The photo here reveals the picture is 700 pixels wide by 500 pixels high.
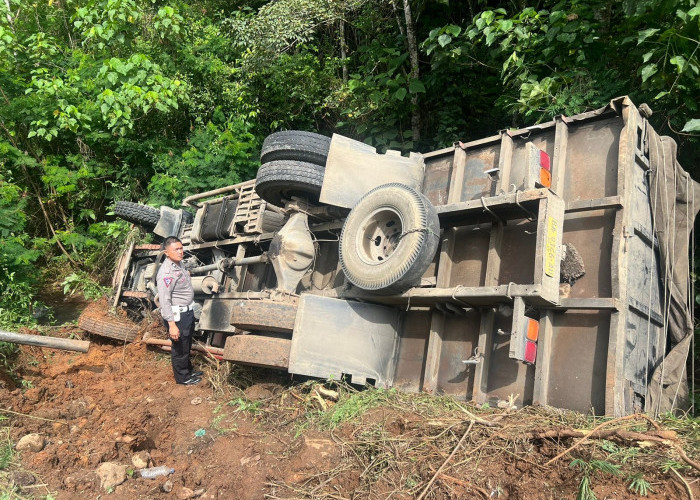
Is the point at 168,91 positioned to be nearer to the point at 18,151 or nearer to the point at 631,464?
the point at 18,151

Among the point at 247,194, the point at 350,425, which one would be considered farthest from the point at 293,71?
the point at 350,425

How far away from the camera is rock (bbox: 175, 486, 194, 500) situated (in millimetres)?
3050

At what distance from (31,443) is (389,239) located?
9.33 feet

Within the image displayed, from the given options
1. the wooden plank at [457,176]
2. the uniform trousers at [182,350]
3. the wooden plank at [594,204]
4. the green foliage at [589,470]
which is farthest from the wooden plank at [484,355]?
the uniform trousers at [182,350]

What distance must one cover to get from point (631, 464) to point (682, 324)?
2.16 m

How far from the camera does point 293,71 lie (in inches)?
380

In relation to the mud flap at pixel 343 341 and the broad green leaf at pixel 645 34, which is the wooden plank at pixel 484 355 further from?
the broad green leaf at pixel 645 34

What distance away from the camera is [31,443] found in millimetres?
3506

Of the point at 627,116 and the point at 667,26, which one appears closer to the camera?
the point at 627,116

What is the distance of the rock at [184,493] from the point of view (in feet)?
10.0

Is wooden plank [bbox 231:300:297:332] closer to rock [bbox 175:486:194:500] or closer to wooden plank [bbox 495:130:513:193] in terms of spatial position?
rock [bbox 175:486:194:500]

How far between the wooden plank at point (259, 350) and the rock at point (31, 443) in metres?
1.38

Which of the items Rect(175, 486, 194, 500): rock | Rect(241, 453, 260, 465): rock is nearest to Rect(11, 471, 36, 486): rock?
Rect(175, 486, 194, 500): rock

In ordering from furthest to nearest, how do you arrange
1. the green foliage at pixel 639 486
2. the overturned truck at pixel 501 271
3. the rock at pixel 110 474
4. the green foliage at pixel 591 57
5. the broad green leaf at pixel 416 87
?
the broad green leaf at pixel 416 87, the green foliage at pixel 591 57, the overturned truck at pixel 501 271, the rock at pixel 110 474, the green foliage at pixel 639 486
